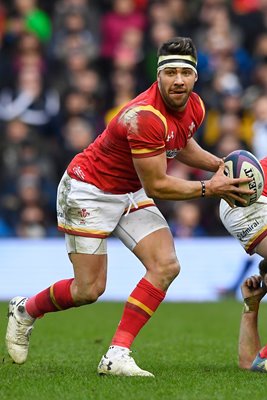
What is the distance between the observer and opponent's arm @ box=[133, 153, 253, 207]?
23.1 feet

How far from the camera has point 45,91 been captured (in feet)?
50.9

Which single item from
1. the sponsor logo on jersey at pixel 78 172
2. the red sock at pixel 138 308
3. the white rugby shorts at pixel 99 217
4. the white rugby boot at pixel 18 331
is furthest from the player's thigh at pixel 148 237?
the white rugby boot at pixel 18 331

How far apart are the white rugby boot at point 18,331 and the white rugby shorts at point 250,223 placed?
1.66 metres

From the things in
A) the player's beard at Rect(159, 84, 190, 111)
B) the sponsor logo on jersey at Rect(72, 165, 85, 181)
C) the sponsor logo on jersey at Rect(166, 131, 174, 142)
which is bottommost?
the sponsor logo on jersey at Rect(72, 165, 85, 181)

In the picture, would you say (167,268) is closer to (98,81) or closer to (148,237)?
(148,237)

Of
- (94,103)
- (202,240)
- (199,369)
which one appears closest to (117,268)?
(202,240)

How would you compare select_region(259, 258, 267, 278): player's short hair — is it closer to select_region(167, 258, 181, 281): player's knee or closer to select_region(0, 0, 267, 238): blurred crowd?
select_region(167, 258, 181, 281): player's knee

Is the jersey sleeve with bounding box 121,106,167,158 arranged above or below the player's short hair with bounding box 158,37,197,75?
below

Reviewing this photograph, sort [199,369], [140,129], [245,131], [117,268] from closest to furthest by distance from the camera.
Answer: [140,129]
[199,369]
[117,268]
[245,131]

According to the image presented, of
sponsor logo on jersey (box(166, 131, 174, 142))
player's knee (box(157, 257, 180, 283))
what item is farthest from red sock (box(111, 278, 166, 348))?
sponsor logo on jersey (box(166, 131, 174, 142))

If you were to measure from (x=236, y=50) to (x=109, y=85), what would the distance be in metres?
2.06

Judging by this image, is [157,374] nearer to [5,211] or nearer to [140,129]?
[140,129]

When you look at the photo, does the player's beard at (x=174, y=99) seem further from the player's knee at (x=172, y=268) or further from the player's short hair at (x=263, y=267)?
the player's short hair at (x=263, y=267)

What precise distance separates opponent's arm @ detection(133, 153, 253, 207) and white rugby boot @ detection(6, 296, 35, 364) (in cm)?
147
